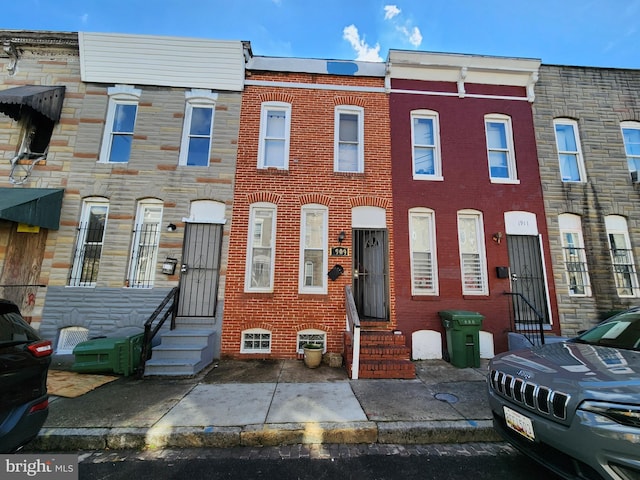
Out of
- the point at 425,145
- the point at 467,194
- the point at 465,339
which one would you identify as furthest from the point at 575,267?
the point at 425,145

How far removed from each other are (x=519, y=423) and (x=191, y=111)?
957cm

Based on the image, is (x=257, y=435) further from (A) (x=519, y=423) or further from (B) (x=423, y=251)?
(B) (x=423, y=251)

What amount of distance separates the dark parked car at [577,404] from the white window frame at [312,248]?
14.2 ft

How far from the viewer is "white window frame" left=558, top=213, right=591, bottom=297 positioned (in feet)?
24.5

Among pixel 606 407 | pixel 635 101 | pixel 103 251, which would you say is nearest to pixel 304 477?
pixel 606 407

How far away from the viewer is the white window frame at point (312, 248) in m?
7.03

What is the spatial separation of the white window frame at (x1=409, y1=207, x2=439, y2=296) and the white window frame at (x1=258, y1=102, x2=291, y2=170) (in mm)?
3916

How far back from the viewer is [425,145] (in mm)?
7992

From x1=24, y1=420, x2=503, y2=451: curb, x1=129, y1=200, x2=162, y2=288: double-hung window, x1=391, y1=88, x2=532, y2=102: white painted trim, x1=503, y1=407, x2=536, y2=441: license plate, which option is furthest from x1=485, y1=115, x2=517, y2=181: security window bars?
x1=129, y1=200, x2=162, y2=288: double-hung window

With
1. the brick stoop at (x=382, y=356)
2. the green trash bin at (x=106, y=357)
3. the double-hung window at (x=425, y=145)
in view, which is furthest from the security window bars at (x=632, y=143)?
the green trash bin at (x=106, y=357)

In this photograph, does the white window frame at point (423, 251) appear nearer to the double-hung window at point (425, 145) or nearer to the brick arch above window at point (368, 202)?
the brick arch above window at point (368, 202)

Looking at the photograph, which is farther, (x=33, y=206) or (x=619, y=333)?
(x=33, y=206)

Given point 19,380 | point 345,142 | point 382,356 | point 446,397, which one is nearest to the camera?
point 19,380

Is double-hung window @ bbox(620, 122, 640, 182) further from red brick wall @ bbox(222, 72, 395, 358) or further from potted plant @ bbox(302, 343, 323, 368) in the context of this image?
potted plant @ bbox(302, 343, 323, 368)
